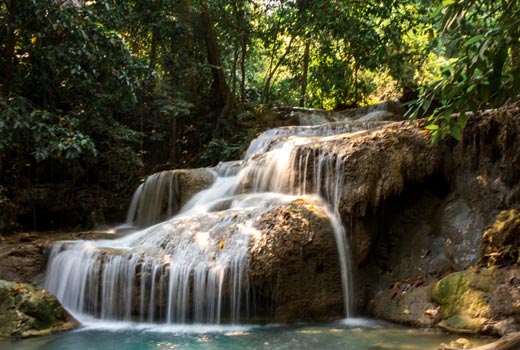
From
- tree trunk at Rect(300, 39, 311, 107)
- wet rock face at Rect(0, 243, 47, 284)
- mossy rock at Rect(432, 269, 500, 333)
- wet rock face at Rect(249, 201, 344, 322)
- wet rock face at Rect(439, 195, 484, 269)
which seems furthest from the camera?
tree trunk at Rect(300, 39, 311, 107)

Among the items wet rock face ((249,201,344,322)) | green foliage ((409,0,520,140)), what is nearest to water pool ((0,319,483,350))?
wet rock face ((249,201,344,322))

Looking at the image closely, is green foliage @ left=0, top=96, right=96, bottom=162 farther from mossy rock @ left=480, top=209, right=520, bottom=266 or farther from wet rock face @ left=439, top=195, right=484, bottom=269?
mossy rock @ left=480, top=209, right=520, bottom=266

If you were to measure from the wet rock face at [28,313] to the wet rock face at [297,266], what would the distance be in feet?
8.06

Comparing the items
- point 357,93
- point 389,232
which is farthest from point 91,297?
point 357,93

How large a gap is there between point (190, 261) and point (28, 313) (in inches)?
80.6

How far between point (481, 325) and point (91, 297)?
4953 mm

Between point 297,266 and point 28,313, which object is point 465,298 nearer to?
point 297,266

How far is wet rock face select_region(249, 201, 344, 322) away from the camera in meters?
6.61

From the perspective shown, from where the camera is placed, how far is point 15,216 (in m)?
11.1

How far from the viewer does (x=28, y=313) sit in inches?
243

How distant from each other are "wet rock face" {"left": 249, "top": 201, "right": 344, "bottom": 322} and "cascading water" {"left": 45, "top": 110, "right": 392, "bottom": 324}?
0.50 ft

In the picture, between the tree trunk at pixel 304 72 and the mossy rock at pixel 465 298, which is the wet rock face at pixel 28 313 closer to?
the mossy rock at pixel 465 298

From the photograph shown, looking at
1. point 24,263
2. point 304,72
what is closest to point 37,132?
point 24,263

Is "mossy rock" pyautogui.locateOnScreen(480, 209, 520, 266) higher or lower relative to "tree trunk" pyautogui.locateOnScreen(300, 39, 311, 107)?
lower
